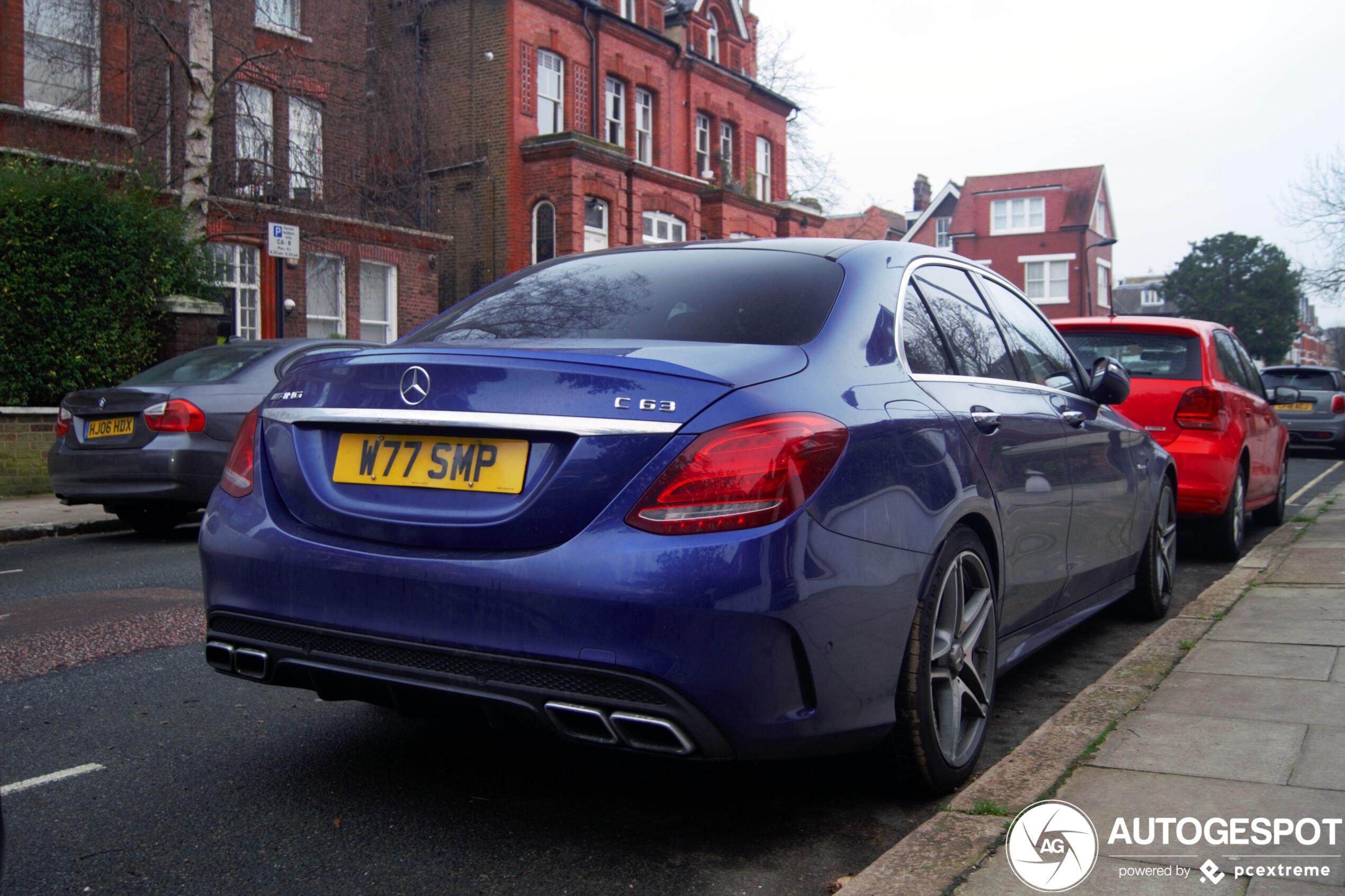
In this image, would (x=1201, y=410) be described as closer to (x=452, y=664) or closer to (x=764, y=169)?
(x=452, y=664)

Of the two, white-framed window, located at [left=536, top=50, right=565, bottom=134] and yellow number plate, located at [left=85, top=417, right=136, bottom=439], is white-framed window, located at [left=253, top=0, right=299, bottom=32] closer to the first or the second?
white-framed window, located at [left=536, top=50, right=565, bottom=134]

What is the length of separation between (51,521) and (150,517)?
1.03 metres

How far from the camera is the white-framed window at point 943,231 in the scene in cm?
6300

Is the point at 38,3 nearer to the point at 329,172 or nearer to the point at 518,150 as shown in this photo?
the point at 329,172

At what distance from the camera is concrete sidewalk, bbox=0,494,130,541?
9633 mm

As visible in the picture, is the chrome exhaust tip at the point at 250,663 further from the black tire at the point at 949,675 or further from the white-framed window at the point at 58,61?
the white-framed window at the point at 58,61

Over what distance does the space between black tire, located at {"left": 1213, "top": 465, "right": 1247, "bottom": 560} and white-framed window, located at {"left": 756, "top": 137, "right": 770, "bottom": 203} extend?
2964cm

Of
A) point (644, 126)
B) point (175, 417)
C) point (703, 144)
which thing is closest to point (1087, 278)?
point (703, 144)

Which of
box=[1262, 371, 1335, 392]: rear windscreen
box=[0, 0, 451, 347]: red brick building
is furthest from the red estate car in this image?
box=[1262, 371, 1335, 392]: rear windscreen

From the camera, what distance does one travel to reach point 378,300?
78.8 feet

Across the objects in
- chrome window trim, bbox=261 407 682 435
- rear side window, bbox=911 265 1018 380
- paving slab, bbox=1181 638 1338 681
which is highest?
rear side window, bbox=911 265 1018 380

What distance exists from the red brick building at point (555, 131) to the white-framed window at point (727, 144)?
1759 mm

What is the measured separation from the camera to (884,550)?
9.53 ft

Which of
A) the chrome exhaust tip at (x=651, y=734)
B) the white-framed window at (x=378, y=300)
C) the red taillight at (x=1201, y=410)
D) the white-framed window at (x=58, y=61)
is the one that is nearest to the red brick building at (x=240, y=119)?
the white-framed window at (x=58, y=61)
